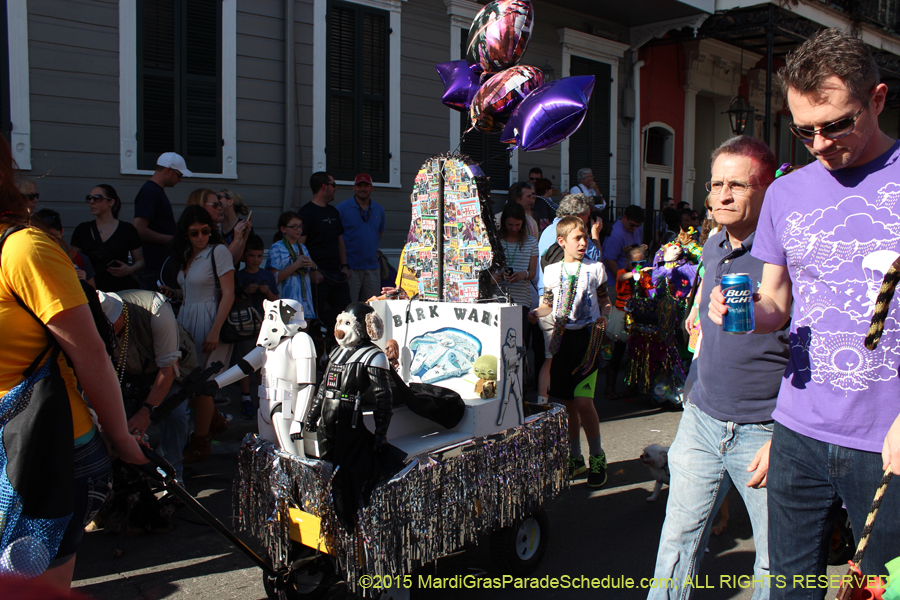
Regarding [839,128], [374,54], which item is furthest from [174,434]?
[374,54]

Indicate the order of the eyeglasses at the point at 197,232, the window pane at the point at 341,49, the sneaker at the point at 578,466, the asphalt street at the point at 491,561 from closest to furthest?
the asphalt street at the point at 491,561, the sneaker at the point at 578,466, the eyeglasses at the point at 197,232, the window pane at the point at 341,49

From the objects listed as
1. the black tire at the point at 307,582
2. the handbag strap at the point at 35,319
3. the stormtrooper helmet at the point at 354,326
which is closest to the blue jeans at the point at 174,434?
the black tire at the point at 307,582

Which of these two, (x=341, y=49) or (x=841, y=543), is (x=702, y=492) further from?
(x=341, y=49)

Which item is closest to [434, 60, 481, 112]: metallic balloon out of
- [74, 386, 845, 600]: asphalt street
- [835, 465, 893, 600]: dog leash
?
[74, 386, 845, 600]: asphalt street

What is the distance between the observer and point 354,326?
3.06m

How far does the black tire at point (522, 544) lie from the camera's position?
3.42 metres

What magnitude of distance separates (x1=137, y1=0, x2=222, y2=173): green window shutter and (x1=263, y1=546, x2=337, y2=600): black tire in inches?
222

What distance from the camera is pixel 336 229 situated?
7168 millimetres

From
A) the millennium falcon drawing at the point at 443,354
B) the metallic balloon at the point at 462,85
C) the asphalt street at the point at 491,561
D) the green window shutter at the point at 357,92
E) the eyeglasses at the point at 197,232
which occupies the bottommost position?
the asphalt street at the point at 491,561

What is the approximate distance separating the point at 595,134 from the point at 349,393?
11023mm

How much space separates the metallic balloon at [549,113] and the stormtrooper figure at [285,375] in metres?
1.92

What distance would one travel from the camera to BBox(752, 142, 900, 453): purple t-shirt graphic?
178cm

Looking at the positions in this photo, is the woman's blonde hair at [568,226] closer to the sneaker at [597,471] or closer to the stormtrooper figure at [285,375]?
the sneaker at [597,471]

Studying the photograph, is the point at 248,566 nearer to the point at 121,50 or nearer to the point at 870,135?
the point at 870,135
